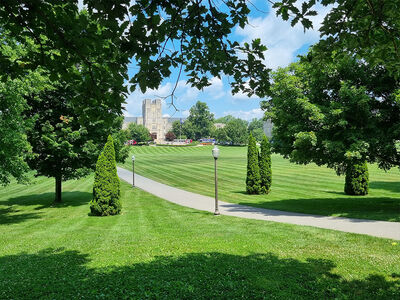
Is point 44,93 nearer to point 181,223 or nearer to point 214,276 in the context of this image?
point 181,223

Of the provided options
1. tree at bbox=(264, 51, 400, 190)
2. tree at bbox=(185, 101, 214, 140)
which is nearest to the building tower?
tree at bbox=(185, 101, 214, 140)

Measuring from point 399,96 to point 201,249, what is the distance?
30.8 ft

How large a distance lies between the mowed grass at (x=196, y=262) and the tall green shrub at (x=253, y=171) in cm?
947

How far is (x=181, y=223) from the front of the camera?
12.5 meters

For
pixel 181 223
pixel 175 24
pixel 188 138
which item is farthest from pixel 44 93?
pixel 188 138

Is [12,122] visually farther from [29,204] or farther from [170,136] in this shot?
[170,136]

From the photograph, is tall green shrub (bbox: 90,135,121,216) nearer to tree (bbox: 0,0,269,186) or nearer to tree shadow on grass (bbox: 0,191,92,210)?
tree shadow on grass (bbox: 0,191,92,210)

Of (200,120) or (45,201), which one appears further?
(200,120)

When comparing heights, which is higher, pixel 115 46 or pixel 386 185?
pixel 115 46

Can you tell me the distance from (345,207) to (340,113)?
5.41 meters

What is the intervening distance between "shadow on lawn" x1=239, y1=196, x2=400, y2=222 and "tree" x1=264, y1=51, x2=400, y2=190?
225 cm

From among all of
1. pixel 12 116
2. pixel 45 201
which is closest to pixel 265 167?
pixel 12 116

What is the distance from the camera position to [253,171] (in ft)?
70.1

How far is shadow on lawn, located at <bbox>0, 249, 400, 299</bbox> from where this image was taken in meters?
5.09
